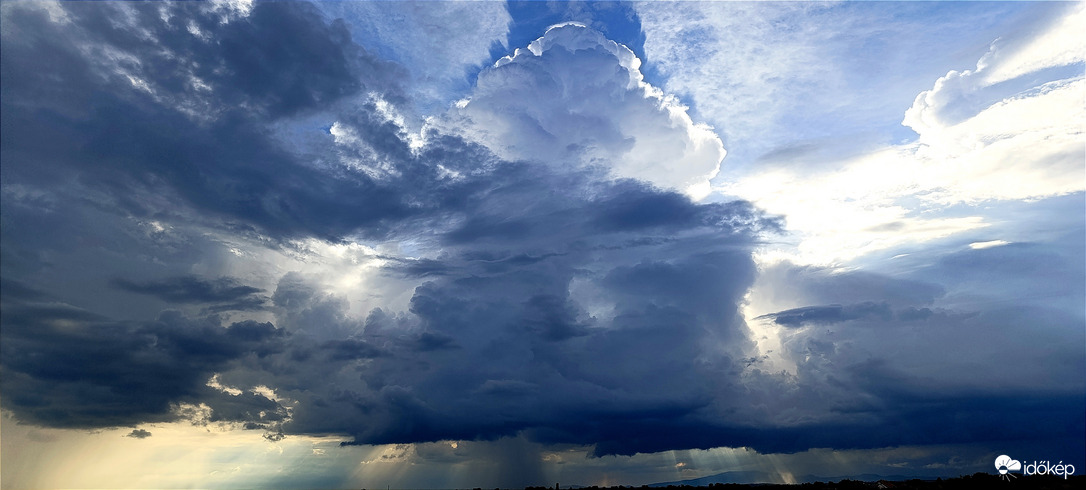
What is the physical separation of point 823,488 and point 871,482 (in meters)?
10.7

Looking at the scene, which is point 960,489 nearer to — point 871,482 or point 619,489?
point 871,482

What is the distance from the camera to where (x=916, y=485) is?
392 feet

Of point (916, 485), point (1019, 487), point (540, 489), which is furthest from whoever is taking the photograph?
point (540, 489)

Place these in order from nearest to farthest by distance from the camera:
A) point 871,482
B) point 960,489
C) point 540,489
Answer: point 960,489, point 871,482, point 540,489

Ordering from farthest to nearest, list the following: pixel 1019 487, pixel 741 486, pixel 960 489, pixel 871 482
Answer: pixel 741 486, pixel 871 482, pixel 960 489, pixel 1019 487

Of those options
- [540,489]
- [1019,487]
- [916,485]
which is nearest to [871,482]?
[916,485]

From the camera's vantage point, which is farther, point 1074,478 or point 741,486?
point 741,486

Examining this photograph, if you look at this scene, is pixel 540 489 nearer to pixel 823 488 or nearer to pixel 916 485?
pixel 823 488

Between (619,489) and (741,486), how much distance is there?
45.1 metres

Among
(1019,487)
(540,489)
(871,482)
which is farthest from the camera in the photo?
(540,489)

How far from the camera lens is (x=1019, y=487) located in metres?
99.4

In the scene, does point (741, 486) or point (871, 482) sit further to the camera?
point (741, 486)

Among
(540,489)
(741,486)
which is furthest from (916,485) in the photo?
(540,489)

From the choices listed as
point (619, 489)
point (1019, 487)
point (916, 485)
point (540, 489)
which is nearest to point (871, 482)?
point (916, 485)
